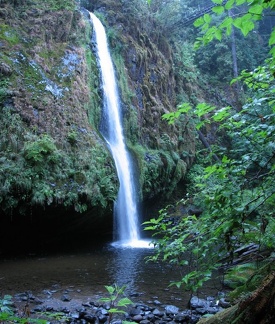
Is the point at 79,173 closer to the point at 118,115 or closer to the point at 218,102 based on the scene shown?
the point at 118,115

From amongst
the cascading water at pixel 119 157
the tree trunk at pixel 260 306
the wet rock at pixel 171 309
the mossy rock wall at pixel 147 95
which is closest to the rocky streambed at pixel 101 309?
the wet rock at pixel 171 309

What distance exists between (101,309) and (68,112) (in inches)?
261

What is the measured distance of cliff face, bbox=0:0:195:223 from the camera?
8148mm

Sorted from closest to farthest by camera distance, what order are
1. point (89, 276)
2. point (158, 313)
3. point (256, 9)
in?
point (256, 9) → point (158, 313) → point (89, 276)

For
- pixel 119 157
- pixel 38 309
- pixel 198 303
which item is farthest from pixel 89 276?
→ pixel 119 157

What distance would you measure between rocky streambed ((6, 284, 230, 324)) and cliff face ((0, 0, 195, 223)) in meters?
2.89

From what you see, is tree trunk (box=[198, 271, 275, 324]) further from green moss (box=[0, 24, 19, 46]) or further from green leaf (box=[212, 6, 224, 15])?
green moss (box=[0, 24, 19, 46])

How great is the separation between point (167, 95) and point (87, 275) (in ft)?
40.1

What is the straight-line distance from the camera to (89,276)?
6.71m

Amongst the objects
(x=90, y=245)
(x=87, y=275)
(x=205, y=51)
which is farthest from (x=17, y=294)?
(x=205, y=51)

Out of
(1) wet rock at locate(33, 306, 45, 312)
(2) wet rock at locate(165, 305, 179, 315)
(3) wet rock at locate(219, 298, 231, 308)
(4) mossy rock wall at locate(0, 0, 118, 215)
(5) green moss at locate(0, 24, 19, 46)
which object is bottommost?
(2) wet rock at locate(165, 305, 179, 315)

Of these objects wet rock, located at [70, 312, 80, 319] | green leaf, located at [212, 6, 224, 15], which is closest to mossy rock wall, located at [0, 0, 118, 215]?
wet rock, located at [70, 312, 80, 319]

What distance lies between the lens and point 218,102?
72.7 ft

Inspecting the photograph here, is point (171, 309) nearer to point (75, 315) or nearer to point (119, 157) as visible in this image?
point (75, 315)
